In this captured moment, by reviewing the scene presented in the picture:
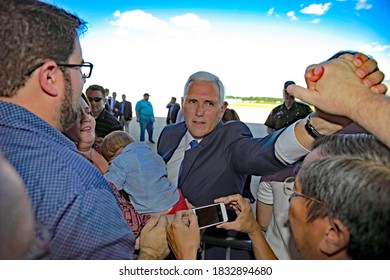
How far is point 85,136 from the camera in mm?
1639

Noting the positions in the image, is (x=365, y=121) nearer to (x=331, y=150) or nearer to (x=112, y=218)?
(x=331, y=150)

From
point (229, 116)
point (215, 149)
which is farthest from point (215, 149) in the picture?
point (229, 116)

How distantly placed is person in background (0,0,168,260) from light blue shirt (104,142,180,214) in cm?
65

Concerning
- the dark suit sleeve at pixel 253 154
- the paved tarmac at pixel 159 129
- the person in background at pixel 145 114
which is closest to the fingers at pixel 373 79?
→ the dark suit sleeve at pixel 253 154

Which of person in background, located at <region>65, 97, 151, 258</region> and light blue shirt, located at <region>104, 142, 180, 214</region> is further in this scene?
light blue shirt, located at <region>104, 142, 180, 214</region>

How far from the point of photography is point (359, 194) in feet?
2.13

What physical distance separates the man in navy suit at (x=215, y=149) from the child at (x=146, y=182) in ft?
0.25

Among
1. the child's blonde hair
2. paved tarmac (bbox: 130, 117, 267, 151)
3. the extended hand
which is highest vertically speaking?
the child's blonde hair

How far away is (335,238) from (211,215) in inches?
19.4

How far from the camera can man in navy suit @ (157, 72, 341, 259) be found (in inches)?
42.8

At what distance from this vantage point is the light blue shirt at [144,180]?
1.46 metres

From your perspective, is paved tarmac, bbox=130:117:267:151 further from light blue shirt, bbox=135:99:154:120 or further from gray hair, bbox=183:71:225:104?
gray hair, bbox=183:71:225:104

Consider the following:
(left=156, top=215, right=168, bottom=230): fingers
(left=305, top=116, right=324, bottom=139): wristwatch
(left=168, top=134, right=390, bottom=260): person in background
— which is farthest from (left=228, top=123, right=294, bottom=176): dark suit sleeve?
(left=156, top=215, right=168, bottom=230): fingers
